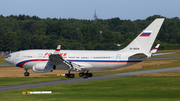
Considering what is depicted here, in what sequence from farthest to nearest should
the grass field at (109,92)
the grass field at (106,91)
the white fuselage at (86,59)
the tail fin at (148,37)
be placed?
the white fuselage at (86,59), the tail fin at (148,37), the grass field at (106,91), the grass field at (109,92)

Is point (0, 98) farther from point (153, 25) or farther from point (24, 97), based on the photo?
point (153, 25)

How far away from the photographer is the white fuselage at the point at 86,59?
179 ft

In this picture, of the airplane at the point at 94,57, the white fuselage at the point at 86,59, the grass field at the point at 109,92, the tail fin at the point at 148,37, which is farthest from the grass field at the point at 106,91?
the tail fin at the point at 148,37

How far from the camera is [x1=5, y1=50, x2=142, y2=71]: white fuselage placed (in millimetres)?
54438

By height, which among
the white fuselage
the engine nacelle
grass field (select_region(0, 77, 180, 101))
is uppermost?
the white fuselage

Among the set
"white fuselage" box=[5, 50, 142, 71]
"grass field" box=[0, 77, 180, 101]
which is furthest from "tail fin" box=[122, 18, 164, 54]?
"grass field" box=[0, 77, 180, 101]

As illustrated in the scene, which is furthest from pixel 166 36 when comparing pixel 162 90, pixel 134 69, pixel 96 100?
pixel 96 100

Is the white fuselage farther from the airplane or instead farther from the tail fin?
the tail fin

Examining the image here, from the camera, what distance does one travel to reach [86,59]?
5672cm

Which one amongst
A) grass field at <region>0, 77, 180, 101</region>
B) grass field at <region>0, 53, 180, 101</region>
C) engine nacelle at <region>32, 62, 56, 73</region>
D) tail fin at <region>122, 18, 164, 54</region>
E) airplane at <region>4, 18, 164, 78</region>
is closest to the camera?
grass field at <region>0, 77, 180, 101</region>

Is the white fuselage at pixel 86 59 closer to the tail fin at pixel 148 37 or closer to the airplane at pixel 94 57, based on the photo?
the airplane at pixel 94 57

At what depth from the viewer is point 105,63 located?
182ft

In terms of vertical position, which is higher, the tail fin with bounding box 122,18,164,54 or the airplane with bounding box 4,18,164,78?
the tail fin with bounding box 122,18,164,54

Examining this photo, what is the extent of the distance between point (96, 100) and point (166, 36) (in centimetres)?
15681
